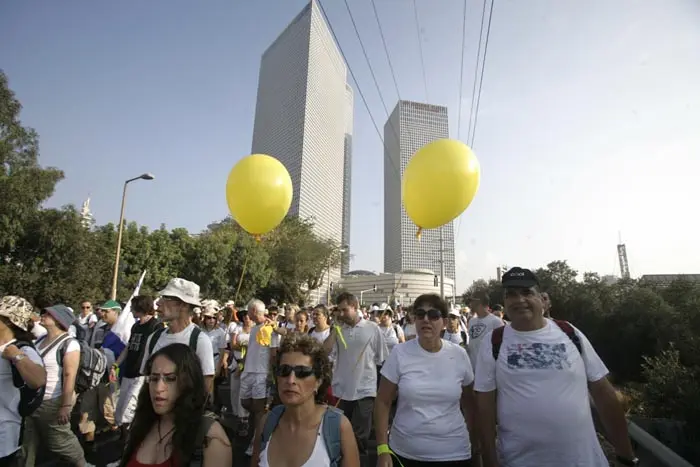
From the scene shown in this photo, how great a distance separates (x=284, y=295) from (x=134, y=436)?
130ft

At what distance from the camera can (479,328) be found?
234 inches

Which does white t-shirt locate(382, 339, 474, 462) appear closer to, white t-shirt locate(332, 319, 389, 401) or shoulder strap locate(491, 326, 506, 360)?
shoulder strap locate(491, 326, 506, 360)

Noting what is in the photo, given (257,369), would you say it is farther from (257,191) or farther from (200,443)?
(200,443)

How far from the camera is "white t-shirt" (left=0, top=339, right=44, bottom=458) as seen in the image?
2604 mm

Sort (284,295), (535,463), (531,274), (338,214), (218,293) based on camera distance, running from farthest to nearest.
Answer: (338,214), (284,295), (218,293), (531,274), (535,463)

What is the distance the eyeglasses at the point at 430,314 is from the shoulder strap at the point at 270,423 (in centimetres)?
114

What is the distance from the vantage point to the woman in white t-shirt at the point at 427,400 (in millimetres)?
2451

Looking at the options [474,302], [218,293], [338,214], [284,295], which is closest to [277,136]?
[338,214]

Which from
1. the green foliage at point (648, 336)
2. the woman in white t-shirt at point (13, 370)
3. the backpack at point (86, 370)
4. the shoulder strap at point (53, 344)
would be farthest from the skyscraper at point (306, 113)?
the woman in white t-shirt at point (13, 370)

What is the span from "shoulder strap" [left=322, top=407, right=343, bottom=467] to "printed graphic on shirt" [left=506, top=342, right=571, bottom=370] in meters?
1.09

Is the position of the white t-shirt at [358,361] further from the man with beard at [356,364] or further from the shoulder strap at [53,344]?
the shoulder strap at [53,344]

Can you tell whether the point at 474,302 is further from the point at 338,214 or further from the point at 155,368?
the point at 338,214

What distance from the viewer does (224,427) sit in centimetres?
203

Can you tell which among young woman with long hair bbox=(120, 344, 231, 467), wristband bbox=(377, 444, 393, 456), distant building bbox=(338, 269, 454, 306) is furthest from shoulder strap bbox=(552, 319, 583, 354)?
distant building bbox=(338, 269, 454, 306)
